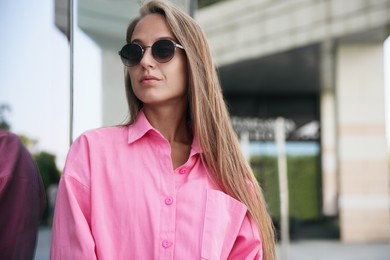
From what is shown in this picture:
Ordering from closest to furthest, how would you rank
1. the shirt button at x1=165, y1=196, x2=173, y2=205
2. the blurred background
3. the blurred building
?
1. the shirt button at x1=165, y1=196, x2=173, y2=205
2. the blurred background
3. the blurred building

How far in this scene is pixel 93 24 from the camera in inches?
131

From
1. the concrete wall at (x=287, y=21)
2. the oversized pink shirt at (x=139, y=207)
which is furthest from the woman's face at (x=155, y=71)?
the concrete wall at (x=287, y=21)

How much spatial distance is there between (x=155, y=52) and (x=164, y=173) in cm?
42

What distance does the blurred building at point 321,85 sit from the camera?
10555mm

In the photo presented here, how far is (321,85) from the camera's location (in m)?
14.2

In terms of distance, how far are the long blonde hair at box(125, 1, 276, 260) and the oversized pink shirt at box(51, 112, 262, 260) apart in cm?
6

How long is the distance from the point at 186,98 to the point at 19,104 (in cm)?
77

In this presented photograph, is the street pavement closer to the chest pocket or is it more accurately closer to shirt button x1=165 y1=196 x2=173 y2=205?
the chest pocket

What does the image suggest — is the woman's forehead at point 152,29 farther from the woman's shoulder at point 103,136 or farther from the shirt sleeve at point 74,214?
the shirt sleeve at point 74,214

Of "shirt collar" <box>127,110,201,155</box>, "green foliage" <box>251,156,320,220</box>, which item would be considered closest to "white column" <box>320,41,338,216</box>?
"green foliage" <box>251,156,320,220</box>

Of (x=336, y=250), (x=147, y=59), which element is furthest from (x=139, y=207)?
(x=336, y=250)

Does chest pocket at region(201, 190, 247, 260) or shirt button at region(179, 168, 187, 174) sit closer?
chest pocket at region(201, 190, 247, 260)

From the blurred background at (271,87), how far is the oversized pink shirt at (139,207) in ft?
2.18

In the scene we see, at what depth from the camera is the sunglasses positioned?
6.20 feet
